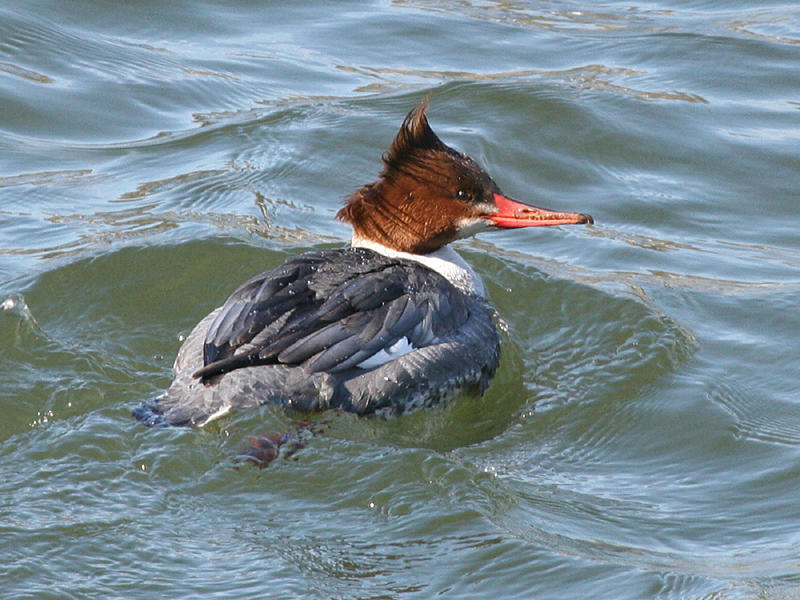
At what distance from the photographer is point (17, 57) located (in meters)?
9.14

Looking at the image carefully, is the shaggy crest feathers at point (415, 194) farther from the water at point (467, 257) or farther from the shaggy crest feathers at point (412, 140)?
the water at point (467, 257)

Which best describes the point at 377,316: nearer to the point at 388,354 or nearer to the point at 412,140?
the point at 388,354

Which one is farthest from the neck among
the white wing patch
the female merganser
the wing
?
the white wing patch

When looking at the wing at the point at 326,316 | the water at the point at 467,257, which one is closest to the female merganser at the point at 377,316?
the wing at the point at 326,316

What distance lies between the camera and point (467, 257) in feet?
23.1

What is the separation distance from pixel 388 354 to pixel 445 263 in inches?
40.4

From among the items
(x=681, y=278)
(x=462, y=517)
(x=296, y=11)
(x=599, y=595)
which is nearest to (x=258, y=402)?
(x=462, y=517)

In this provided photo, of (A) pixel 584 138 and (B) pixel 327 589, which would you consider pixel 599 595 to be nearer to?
(B) pixel 327 589

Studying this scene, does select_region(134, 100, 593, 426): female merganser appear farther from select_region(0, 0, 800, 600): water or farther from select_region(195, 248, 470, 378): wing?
select_region(0, 0, 800, 600): water

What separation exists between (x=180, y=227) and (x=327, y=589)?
11.2 ft

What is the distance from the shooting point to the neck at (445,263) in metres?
6.09

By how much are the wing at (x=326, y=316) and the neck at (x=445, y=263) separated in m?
0.49

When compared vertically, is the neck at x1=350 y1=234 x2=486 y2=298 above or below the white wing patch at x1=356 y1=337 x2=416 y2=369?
above

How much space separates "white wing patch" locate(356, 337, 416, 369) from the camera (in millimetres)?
5145
